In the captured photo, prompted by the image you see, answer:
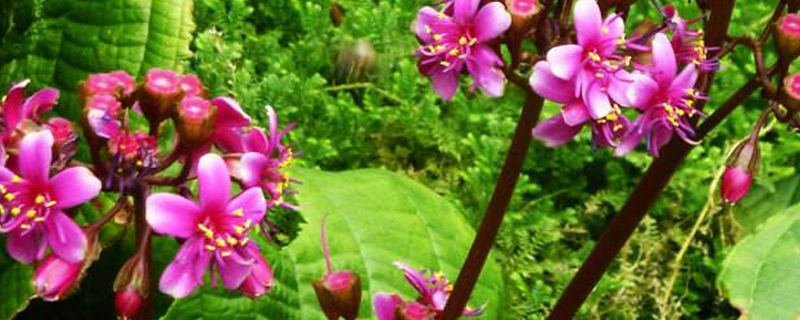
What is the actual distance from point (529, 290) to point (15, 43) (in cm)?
143

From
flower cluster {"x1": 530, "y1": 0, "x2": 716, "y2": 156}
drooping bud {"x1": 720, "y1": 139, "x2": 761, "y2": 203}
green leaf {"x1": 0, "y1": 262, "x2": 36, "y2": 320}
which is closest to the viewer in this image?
flower cluster {"x1": 530, "y1": 0, "x2": 716, "y2": 156}

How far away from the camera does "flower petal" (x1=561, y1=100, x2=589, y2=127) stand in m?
1.72

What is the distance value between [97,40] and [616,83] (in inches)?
50.2

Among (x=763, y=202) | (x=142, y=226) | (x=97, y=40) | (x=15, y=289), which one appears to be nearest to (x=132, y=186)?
(x=142, y=226)

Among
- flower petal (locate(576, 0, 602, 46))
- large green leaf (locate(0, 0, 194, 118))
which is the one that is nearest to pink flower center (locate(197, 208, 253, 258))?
flower petal (locate(576, 0, 602, 46))

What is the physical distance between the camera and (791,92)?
1.71 meters

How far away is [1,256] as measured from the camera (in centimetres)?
247

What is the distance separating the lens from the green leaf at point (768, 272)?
8.15ft

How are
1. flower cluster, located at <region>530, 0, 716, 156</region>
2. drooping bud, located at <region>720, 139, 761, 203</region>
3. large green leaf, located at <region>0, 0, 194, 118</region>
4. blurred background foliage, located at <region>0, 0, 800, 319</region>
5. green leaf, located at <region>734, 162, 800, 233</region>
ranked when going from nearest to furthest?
flower cluster, located at <region>530, 0, 716, 156</region>
drooping bud, located at <region>720, 139, 761, 203</region>
large green leaf, located at <region>0, 0, 194, 118</region>
blurred background foliage, located at <region>0, 0, 800, 319</region>
green leaf, located at <region>734, 162, 800, 233</region>

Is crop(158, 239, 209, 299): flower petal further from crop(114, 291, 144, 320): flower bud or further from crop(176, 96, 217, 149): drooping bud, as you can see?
crop(176, 96, 217, 149): drooping bud

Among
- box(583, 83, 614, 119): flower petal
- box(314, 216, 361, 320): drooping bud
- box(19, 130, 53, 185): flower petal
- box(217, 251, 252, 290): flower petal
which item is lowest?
box(314, 216, 361, 320): drooping bud

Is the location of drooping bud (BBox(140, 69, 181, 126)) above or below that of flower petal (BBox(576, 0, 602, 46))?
below

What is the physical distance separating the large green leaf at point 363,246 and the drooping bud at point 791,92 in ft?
2.98

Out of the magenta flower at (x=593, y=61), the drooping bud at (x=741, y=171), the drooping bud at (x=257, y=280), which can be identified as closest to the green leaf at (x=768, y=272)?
the drooping bud at (x=741, y=171)
